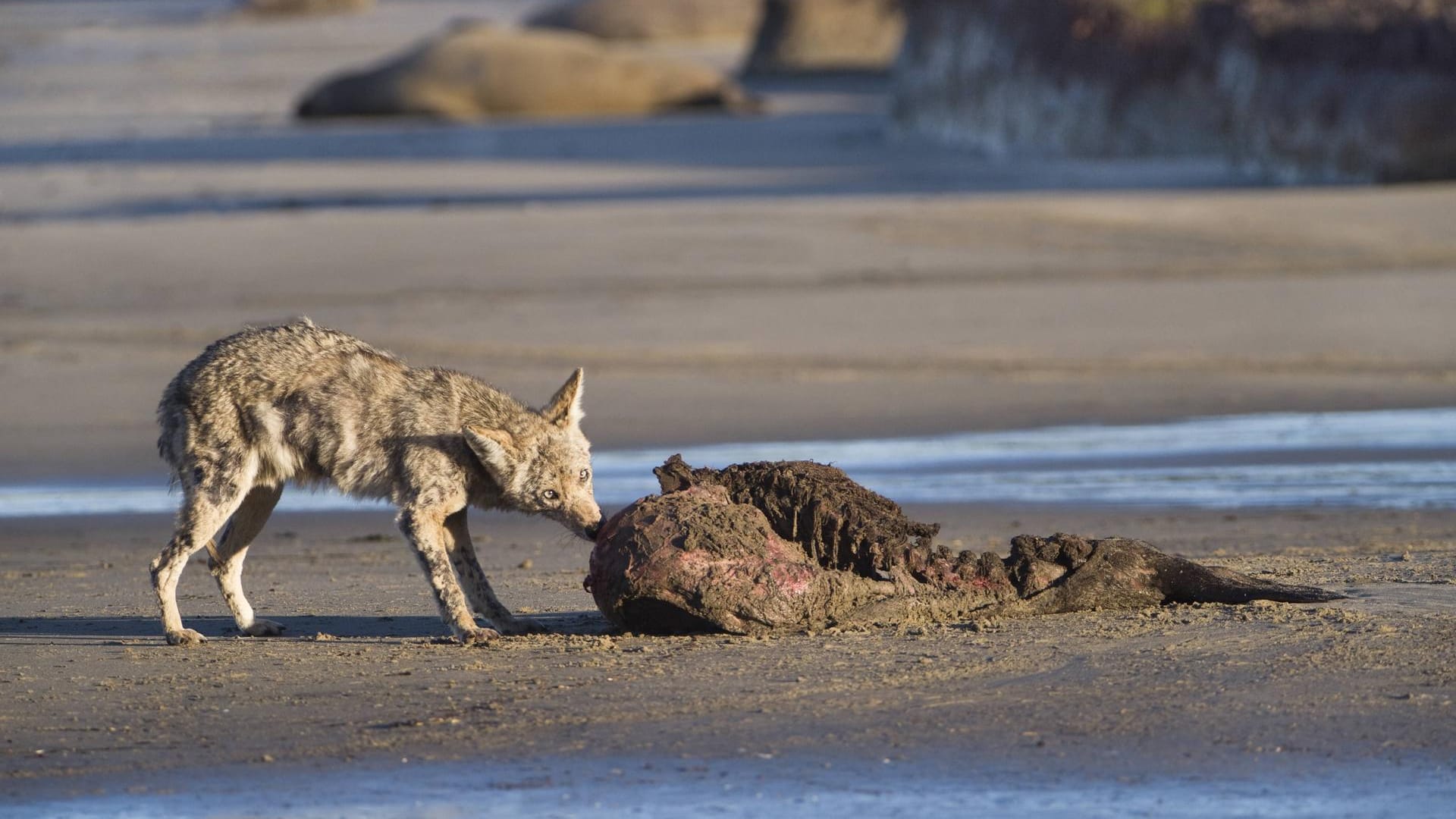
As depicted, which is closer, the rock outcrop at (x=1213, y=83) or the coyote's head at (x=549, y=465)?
the coyote's head at (x=549, y=465)

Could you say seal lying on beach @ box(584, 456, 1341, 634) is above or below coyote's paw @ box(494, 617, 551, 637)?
above

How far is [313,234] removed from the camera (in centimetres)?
2222

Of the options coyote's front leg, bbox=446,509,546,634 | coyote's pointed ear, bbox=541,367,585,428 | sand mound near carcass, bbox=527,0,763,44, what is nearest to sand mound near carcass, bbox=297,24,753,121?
sand mound near carcass, bbox=527,0,763,44

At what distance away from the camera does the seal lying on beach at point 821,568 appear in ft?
24.7

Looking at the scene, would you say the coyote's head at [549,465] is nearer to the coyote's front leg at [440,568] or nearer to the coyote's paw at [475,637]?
the coyote's front leg at [440,568]

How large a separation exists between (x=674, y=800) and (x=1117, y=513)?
5049 millimetres

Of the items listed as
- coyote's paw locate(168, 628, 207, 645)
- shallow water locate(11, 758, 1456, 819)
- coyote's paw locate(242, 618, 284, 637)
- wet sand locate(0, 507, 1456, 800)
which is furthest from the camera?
coyote's paw locate(242, 618, 284, 637)

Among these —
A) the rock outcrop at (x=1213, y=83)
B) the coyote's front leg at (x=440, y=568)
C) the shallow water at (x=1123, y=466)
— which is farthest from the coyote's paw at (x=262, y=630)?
the rock outcrop at (x=1213, y=83)

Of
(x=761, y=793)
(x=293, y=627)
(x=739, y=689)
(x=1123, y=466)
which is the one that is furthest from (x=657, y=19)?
(x=761, y=793)

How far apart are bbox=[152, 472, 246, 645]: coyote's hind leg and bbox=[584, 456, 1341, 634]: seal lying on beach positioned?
1.45 metres

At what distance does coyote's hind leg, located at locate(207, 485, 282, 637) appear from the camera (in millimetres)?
8109

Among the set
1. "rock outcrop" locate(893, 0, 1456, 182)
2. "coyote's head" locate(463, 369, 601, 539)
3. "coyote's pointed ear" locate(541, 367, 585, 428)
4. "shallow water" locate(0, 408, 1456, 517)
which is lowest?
"shallow water" locate(0, 408, 1456, 517)

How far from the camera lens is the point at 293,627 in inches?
324

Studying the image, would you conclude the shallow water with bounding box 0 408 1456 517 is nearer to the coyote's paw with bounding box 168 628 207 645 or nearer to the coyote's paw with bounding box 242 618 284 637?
the coyote's paw with bounding box 242 618 284 637
